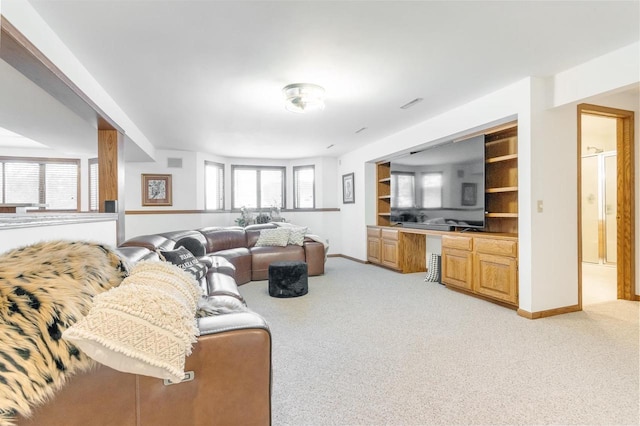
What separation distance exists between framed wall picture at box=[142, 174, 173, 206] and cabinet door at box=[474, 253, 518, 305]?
5.76m

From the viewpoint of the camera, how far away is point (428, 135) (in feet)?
14.9

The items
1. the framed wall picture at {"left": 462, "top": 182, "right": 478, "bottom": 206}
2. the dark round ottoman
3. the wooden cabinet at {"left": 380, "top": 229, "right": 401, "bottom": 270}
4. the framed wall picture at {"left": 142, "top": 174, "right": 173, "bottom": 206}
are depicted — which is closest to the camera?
the framed wall picture at {"left": 462, "top": 182, "right": 478, "bottom": 206}

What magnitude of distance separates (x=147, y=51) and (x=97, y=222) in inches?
63.3

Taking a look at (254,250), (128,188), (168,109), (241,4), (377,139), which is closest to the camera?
(241,4)

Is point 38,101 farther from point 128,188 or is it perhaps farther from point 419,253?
point 419,253

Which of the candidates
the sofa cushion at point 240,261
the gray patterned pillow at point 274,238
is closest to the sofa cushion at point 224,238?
the sofa cushion at point 240,261

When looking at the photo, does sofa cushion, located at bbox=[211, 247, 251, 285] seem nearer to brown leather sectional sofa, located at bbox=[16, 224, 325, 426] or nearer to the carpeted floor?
the carpeted floor

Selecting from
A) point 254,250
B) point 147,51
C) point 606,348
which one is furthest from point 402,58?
point 254,250

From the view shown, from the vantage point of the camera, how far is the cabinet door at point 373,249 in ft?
19.5

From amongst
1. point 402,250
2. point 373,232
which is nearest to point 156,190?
point 373,232

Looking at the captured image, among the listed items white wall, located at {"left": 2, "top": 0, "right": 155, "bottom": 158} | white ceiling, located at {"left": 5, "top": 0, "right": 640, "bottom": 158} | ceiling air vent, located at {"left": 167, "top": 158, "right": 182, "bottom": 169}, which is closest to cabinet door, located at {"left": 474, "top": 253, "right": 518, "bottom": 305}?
white ceiling, located at {"left": 5, "top": 0, "right": 640, "bottom": 158}

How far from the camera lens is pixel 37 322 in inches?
33.6

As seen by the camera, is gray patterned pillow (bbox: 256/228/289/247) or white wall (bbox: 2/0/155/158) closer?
white wall (bbox: 2/0/155/158)

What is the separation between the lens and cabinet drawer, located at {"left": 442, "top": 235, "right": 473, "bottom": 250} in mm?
3908
